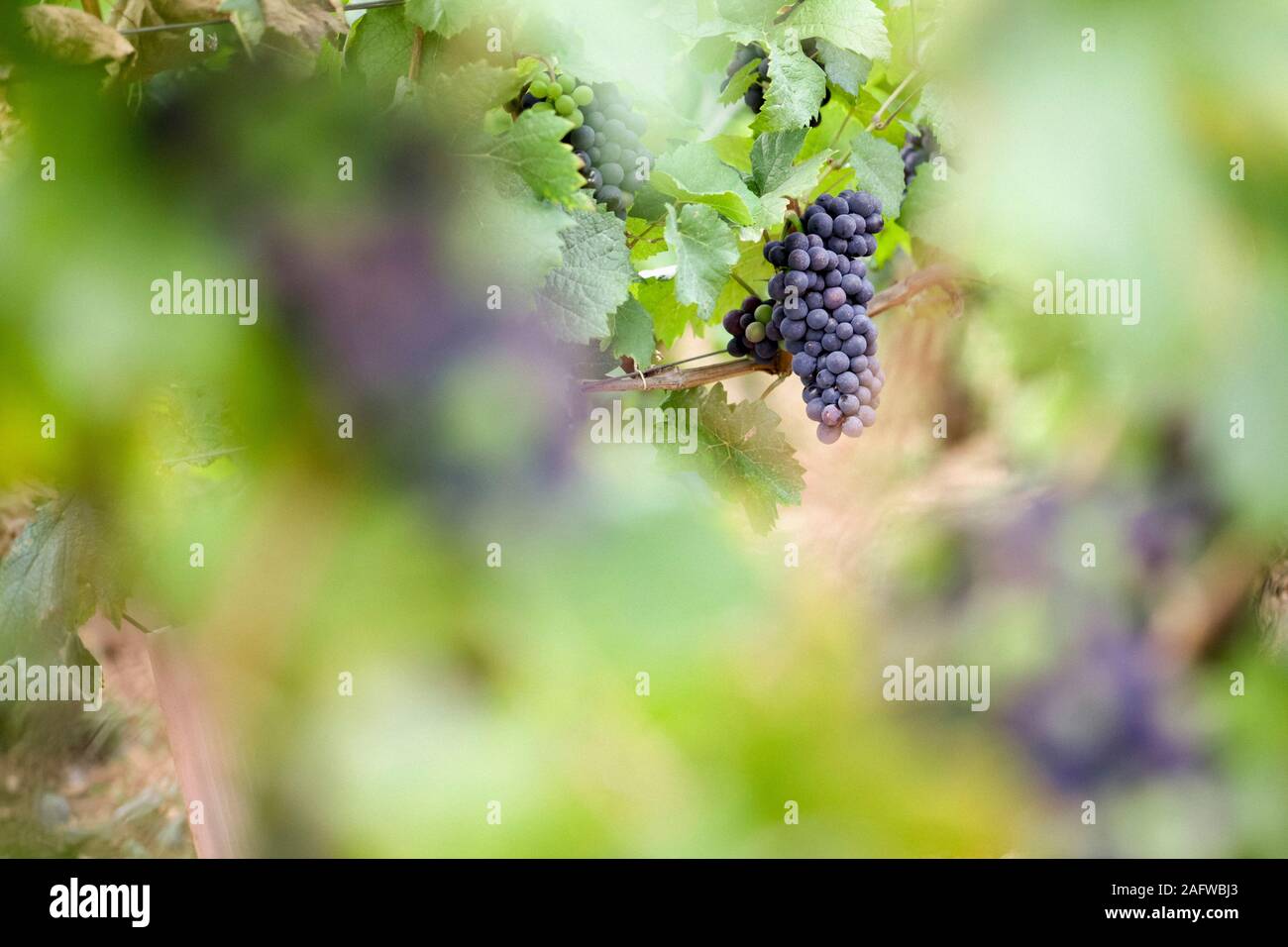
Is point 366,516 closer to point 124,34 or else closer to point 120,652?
point 124,34

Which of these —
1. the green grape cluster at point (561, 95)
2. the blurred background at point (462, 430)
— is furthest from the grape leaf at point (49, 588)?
the green grape cluster at point (561, 95)

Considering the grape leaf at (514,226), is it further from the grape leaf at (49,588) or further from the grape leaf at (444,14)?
the grape leaf at (49,588)

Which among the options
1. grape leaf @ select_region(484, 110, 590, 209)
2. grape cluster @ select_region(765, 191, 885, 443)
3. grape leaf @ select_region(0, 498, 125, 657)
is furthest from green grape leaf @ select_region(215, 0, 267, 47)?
grape cluster @ select_region(765, 191, 885, 443)

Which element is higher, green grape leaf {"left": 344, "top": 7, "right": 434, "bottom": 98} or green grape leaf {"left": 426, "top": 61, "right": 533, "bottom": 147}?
green grape leaf {"left": 344, "top": 7, "right": 434, "bottom": 98}

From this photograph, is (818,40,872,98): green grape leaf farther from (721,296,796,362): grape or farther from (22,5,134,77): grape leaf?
(22,5,134,77): grape leaf

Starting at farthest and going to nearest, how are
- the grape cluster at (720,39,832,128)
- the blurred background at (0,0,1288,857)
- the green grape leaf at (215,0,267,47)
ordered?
the grape cluster at (720,39,832,128) < the green grape leaf at (215,0,267,47) < the blurred background at (0,0,1288,857)

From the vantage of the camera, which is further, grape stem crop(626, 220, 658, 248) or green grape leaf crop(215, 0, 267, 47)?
grape stem crop(626, 220, 658, 248)

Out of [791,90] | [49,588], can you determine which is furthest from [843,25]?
[49,588]

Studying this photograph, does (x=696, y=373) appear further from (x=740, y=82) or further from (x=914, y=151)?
(x=914, y=151)
